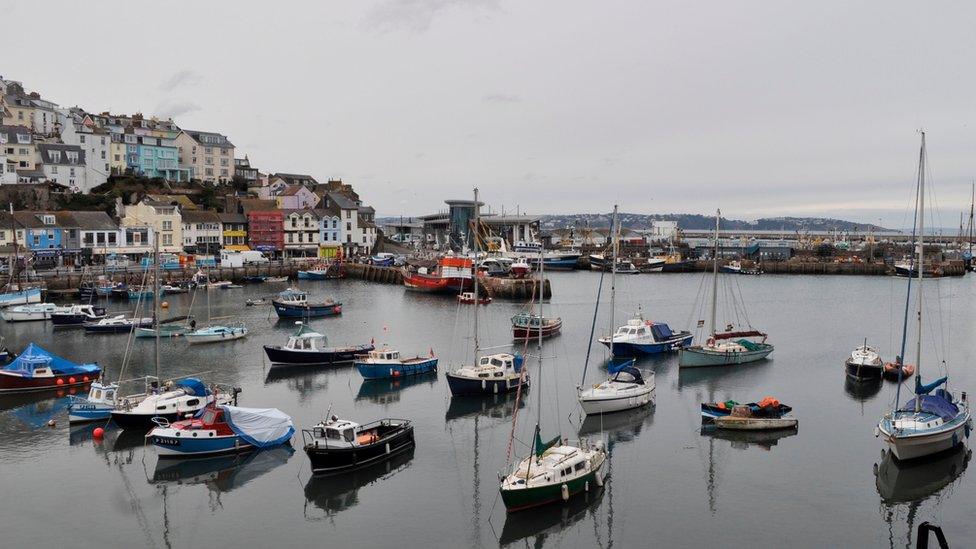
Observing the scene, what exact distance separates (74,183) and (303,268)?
35.1 metres

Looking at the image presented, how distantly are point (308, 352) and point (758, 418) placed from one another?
22637 millimetres

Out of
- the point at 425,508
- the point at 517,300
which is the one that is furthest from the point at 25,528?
the point at 517,300

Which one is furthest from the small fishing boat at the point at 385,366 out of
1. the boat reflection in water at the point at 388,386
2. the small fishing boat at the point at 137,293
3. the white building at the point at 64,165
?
the white building at the point at 64,165

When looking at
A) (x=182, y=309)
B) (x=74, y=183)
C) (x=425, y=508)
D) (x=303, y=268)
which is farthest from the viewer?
(x=74, y=183)

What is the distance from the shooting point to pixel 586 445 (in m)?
25.4

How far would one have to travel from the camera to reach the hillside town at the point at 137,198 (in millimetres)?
84438

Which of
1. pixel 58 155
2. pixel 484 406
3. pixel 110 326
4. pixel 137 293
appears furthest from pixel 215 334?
pixel 58 155

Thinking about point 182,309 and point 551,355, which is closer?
point 551,355

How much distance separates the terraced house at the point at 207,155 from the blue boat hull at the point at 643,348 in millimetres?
93400

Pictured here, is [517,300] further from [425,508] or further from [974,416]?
[425,508]

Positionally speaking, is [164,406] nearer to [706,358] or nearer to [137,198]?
[706,358]

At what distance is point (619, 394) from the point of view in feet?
104

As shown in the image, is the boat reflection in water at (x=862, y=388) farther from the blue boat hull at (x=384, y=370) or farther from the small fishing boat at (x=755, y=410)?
the blue boat hull at (x=384, y=370)

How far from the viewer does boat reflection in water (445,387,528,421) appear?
32.0m
